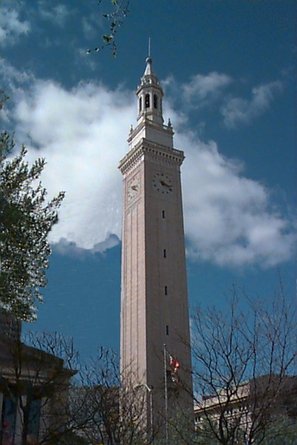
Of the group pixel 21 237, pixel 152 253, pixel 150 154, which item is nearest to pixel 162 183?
pixel 150 154

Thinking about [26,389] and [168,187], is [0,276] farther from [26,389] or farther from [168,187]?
[168,187]

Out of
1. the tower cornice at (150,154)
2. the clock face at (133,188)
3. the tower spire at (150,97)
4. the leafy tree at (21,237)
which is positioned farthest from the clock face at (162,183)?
the leafy tree at (21,237)

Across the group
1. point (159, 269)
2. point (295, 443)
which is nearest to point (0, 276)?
point (295, 443)

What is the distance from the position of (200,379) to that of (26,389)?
7054mm

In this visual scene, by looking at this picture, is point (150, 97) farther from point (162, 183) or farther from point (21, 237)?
point (21, 237)

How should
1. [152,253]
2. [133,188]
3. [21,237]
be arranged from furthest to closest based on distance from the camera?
[133,188], [152,253], [21,237]

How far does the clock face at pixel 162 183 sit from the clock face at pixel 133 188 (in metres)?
1.86

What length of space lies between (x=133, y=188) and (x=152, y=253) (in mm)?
8811

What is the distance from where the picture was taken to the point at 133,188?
62.2 metres

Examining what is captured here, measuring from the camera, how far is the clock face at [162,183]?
60.7 meters

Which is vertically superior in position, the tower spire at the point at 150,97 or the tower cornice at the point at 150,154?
the tower spire at the point at 150,97

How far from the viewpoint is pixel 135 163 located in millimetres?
63344

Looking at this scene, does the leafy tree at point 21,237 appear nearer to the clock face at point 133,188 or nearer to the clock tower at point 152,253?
the clock tower at point 152,253

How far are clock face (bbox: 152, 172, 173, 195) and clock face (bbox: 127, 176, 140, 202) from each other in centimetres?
186
